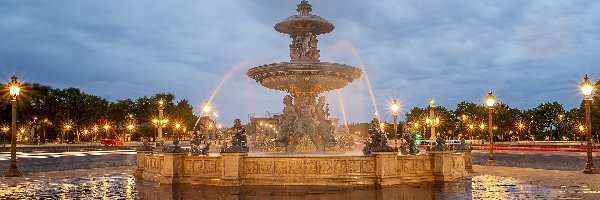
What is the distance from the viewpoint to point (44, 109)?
76.1 m

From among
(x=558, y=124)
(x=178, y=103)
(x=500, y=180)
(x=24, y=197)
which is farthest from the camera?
(x=178, y=103)

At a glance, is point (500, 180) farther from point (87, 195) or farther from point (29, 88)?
point (29, 88)

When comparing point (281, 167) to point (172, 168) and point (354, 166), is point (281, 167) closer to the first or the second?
point (354, 166)

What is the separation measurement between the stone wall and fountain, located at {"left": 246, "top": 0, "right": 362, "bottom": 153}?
6466 mm

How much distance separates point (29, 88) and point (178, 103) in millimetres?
51875

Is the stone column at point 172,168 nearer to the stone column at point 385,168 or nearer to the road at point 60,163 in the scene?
the stone column at point 385,168

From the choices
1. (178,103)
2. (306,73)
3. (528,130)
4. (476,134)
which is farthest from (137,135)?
(306,73)

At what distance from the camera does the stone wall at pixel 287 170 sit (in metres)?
14.7

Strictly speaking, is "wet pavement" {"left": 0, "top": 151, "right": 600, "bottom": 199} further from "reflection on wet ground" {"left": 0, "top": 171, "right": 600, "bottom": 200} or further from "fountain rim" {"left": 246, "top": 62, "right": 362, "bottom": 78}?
"fountain rim" {"left": 246, "top": 62, "right": 362, "bottom": 78}

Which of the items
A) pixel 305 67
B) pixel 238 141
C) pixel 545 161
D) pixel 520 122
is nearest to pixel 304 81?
pixel 305 67

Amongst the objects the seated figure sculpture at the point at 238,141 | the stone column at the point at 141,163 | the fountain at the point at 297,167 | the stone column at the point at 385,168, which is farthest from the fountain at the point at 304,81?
the stone column at the point at 385,168

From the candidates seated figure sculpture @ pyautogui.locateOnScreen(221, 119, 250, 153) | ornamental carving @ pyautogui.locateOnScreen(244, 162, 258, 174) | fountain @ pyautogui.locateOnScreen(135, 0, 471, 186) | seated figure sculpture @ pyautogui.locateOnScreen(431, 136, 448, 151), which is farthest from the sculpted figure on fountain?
seated figure sculpture @ pyautogui.locateOnScreen(431, 136, 448, 151)

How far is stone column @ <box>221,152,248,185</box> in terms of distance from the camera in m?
14.6

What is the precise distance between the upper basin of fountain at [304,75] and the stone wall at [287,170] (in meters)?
6.70
